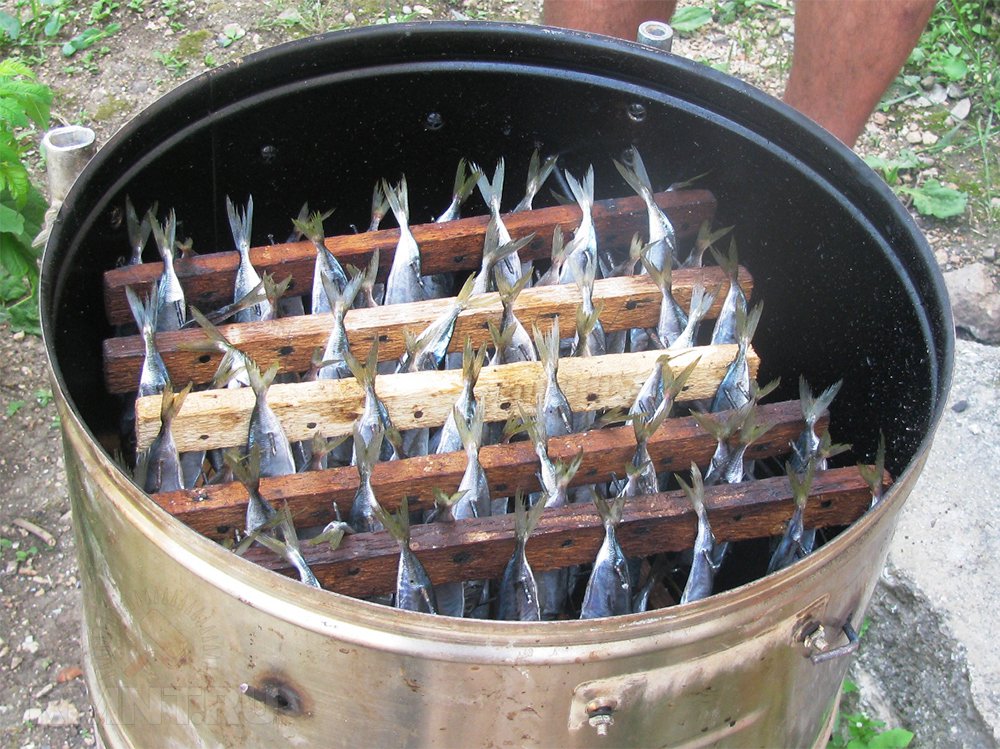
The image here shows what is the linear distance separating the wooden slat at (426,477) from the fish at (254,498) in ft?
0.06

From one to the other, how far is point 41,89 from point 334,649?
1543 millimetres

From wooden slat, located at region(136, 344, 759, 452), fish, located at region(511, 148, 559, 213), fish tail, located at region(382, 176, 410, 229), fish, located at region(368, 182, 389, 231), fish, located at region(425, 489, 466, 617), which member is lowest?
fish, located at region(425, 489, 466, 617)

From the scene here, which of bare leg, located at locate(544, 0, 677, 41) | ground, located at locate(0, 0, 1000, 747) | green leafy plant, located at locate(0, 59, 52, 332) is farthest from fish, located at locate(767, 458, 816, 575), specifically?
green leafy plant, located at locate(0, 59, 52, 332)

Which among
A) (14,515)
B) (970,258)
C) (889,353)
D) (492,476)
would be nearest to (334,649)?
(492,476)

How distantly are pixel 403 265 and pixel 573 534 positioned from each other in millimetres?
571

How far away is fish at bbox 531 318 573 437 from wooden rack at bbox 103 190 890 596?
26 millimetres

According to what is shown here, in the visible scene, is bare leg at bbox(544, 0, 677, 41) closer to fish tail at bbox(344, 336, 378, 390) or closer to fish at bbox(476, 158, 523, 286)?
fish at bbox(476, 158, 523, 286)

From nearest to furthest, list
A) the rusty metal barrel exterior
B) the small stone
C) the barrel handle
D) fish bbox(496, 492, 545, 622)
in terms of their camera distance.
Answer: the rusty metal barrel exterior < the barrel handle < fish bbox(496, 492, 545, 622) < the small stone

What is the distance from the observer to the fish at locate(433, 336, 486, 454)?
1406mm

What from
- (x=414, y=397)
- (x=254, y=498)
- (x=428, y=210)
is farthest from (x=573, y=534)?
(x=428, y=210)

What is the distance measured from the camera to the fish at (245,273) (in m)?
1.62

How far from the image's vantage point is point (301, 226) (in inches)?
62.4

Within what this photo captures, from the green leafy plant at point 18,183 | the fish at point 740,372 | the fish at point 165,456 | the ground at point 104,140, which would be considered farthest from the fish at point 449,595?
the green leafy plant at point 18,183

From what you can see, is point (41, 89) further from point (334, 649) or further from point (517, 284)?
point (334, 649)
